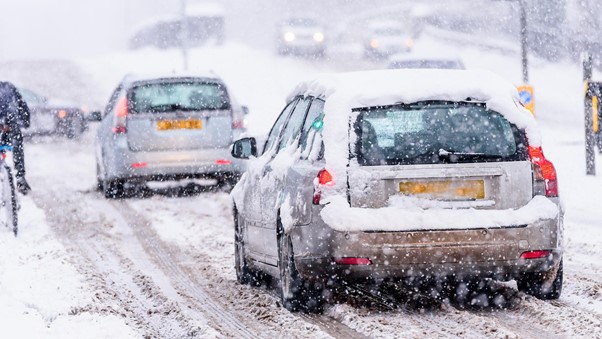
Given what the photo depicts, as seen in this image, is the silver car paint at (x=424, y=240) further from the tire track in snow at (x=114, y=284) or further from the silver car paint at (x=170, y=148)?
the silver car paint at (x=170, y=148)

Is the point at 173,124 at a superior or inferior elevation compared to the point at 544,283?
superior

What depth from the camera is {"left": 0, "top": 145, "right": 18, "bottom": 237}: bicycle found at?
1215 centimetres

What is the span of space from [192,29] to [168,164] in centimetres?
4610

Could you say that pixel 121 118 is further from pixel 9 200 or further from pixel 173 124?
pixel 9 200

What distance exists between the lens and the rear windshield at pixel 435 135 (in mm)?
7328

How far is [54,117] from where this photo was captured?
27.8m

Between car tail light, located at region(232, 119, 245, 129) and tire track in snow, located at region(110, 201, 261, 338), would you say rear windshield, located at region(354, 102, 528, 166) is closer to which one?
tire track in snow, located at region(110, 201, 261, 338)

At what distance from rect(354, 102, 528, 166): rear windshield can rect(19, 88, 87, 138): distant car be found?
20.7 meters

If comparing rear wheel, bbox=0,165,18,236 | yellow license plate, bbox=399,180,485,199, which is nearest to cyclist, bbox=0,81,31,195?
rear wheel, bbox=0,165,18,236

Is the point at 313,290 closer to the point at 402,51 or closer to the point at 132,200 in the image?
the point at 132,200

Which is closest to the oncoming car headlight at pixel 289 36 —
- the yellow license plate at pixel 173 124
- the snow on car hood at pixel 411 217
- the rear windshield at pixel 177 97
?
the rear windshield at pixel 177 97

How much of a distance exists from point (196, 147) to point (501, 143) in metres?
8.91

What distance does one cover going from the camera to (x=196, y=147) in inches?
630

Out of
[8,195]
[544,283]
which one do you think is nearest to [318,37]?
[8,195]
